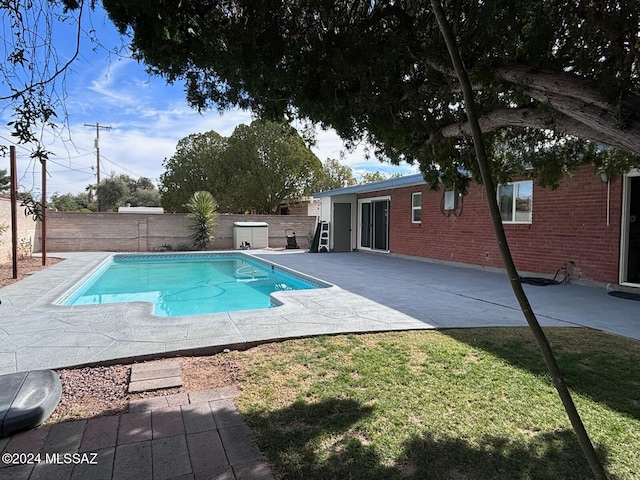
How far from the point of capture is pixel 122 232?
17.7 metres

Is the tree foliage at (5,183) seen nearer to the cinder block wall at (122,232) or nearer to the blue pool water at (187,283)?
the cinder block wall at (122,232)

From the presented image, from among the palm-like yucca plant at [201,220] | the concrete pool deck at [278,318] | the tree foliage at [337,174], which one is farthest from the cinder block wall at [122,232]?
the tree foliage at [337,174]

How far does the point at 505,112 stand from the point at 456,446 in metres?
2.29

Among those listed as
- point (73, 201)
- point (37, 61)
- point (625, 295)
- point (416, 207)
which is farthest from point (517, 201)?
point (73, 201)

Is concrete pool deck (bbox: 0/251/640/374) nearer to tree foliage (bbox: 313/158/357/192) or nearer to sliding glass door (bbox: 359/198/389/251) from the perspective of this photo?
sliding glass door (bbox: 359/198/389/251)

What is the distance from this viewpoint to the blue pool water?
8.81m

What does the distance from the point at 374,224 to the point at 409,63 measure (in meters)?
13.8

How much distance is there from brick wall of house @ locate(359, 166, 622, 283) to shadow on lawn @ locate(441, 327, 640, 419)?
4.06m

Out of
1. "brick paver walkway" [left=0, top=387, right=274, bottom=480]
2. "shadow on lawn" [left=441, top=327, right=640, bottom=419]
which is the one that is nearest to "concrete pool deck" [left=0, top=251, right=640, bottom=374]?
"shadow on lawn" [left=441, top=327, right=640, bottom=419]

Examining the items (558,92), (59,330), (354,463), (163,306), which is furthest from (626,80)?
(163,306)

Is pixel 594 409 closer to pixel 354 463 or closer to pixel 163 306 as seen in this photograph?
pixel 354 463

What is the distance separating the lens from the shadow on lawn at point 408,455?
7.39 feet

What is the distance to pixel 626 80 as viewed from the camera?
2.17 meters

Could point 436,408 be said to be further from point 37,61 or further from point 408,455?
point 37,61
